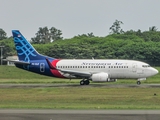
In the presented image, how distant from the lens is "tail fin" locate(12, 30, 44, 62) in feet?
183

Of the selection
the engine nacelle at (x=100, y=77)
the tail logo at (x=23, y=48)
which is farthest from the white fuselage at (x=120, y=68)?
the tail logo at (x=23, y=48)

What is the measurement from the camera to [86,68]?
54.6 m

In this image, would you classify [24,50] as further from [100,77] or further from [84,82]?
[100,77]

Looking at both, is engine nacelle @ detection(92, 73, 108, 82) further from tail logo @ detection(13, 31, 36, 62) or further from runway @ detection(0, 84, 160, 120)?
runway @ detection(0, 84, 160, 120)

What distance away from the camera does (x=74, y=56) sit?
112 metres

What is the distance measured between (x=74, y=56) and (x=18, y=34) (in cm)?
5530
